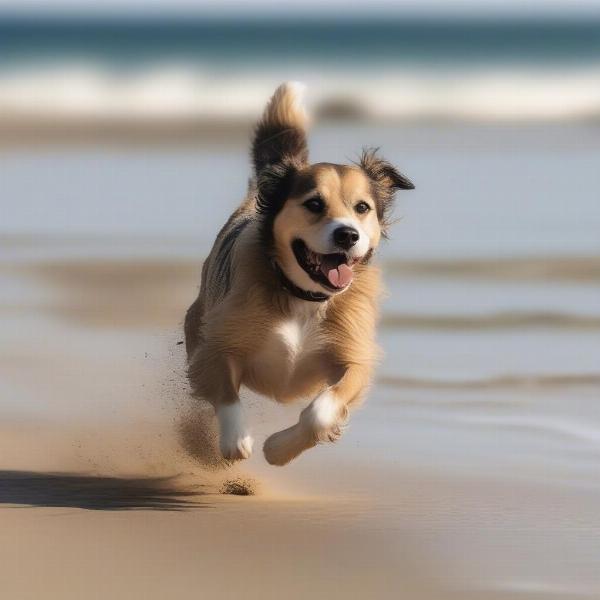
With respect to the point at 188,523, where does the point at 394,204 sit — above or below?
above

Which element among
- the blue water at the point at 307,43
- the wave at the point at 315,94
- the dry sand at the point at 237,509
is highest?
the blue water at the point at 307,43

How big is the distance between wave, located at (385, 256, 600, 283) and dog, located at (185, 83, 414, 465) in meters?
5.81

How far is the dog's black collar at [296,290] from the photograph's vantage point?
6762 millimetres

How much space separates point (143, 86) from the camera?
40.6 metres

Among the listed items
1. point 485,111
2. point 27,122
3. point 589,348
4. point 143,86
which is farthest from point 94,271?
point 143,86

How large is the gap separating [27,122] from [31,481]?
2614 cm

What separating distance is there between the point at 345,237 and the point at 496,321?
4.58 meters

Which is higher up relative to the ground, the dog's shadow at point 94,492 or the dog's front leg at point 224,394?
the dog's front leg at point 224,394

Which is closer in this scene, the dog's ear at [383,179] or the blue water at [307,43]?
the dog's ear at [383,179]

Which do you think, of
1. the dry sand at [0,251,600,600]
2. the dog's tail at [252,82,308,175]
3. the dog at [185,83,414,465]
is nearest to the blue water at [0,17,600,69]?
the dry sand at [0,251,600,600]

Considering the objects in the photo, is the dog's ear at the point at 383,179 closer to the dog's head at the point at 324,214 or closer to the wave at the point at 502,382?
the dog's head at the point at 324,214

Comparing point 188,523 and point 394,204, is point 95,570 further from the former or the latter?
point 394,204

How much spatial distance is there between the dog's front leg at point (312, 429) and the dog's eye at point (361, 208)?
0.68 m

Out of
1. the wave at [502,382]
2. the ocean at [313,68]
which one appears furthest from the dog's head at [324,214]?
the ocean at [313,68]
